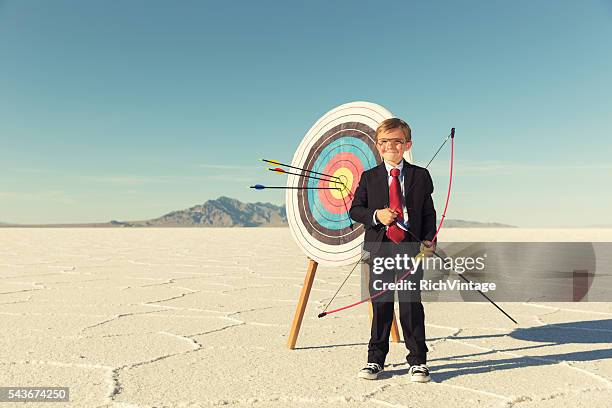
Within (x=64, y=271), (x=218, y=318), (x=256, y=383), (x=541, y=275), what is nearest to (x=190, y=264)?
(x=64, y=271)

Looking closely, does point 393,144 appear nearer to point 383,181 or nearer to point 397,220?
point 383,181

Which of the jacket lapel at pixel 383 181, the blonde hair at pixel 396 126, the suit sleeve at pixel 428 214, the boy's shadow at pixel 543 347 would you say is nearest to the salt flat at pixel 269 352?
the boy's shadow at pixel 543 347

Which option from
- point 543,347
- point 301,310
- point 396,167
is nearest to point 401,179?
point 396,167

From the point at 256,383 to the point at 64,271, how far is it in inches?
225

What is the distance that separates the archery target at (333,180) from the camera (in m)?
2.94

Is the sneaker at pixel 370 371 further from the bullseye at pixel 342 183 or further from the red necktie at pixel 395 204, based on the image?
the bullseye at pixel 342 183

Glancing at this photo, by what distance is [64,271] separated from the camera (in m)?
7.11

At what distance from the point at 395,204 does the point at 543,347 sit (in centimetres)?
139

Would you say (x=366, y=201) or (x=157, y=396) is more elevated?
(x=366, y=201)

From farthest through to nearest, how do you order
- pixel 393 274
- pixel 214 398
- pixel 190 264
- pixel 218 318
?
1. pixel 190 264
2. pixel 218 318
3. pixel 393 274
4. pixel 214 398

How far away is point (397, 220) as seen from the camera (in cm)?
242

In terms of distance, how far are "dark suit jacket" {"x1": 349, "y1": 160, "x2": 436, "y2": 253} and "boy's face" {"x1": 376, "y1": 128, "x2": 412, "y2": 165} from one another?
60 millimetres

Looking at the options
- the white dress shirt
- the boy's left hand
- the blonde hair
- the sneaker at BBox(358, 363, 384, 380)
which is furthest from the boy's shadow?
the blonde hair

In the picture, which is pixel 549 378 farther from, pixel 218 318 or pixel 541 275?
pixel 541 275
